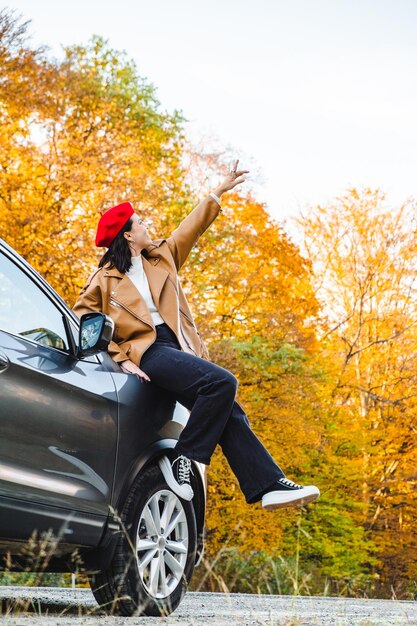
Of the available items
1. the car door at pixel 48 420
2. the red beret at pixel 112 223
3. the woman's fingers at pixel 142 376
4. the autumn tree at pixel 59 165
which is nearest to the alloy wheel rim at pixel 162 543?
the car door at pixel 48 420

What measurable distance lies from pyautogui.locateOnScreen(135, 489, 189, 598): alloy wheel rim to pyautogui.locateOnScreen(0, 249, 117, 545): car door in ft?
1.32

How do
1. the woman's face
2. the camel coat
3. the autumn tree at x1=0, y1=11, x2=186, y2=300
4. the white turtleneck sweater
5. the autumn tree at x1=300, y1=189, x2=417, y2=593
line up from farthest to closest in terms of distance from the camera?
the autumn tree at x1=300, y1=189, x2=417, y2=593
the autumn tree at x1=0, y1=11, x2=186, y2=300
the woman's face
the white turtleneck sweater
the camel coat

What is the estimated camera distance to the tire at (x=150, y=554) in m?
4.62

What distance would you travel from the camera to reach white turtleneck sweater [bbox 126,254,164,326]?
5.52 metres

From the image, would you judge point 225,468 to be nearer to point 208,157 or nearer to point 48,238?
point 48,238

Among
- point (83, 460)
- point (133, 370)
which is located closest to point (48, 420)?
point (83, 460)

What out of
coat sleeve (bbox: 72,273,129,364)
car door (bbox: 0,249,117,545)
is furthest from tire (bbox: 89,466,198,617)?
coat sleeve (bbox: 72,273,129,364)

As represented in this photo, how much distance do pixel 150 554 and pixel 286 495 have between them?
76cm

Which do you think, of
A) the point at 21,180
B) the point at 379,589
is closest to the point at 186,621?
the point at 21,180

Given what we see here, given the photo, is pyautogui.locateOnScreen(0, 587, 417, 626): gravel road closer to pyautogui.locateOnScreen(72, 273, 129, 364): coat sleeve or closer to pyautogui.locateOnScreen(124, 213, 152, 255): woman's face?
pyautogui.locateOnScreen(72, 273, 129, 364): coat sleeve

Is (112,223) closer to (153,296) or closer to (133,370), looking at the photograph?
(153,296)

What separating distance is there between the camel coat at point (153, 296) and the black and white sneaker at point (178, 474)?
0.57 meters

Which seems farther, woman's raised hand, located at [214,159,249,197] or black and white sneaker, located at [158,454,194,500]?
woman's raised hand, located at [214,159,249,197]

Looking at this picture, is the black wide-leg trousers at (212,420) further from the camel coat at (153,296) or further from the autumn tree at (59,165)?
the autumn tree at (59,165)
